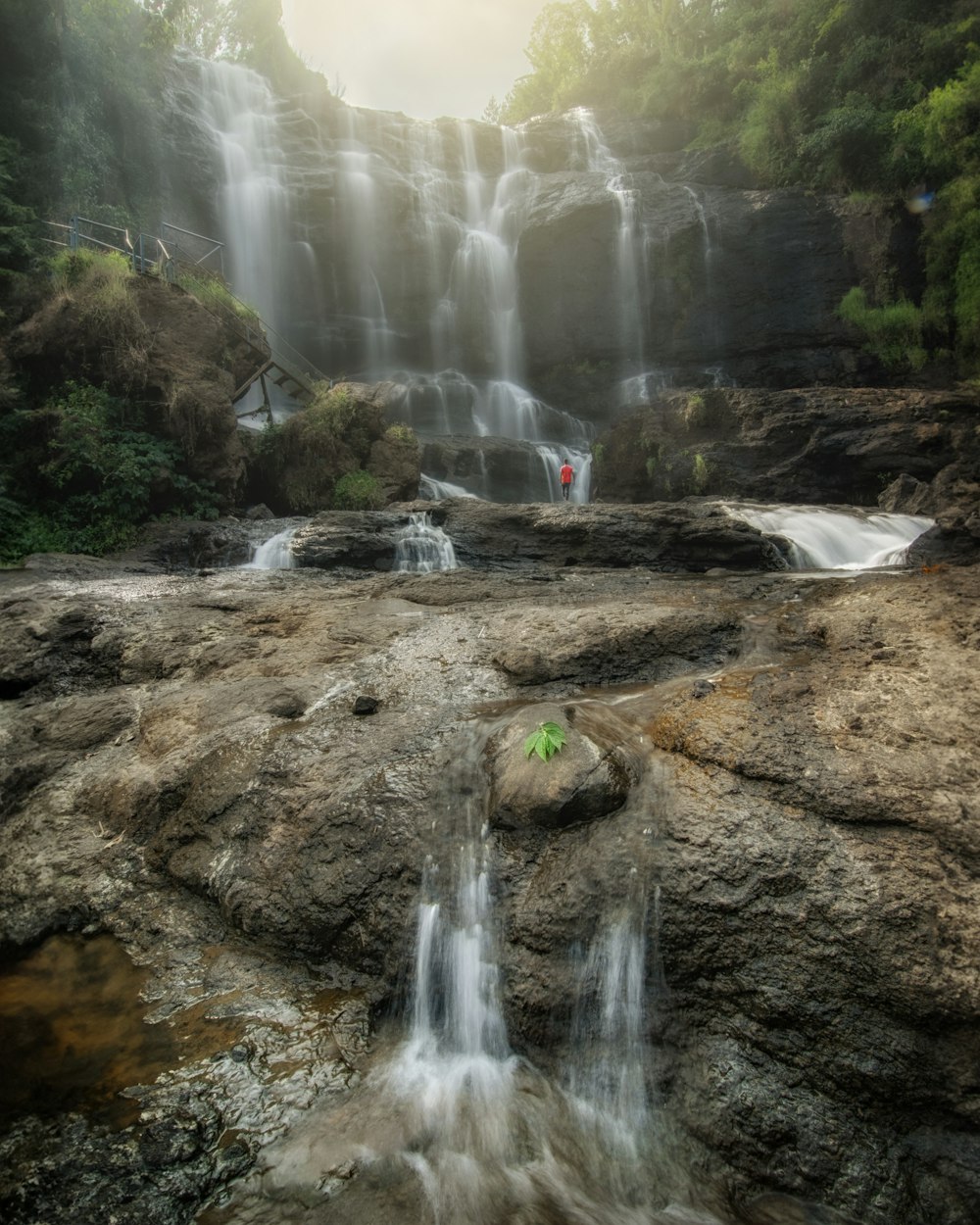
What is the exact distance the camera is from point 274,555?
1113 centimetres

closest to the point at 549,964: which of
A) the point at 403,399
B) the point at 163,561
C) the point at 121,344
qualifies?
the point at 163,561

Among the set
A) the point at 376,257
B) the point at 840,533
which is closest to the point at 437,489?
the point at 840,533

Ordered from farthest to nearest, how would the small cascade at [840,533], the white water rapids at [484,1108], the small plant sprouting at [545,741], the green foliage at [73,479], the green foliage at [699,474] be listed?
the green foliage at [699,474] → the green foliage at [73,479] → the small cascade at [840,533] → the small plant sprouting at [545,741] → the white water rapids at [484,1108]

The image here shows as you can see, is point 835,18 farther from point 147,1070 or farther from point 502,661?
point 147,1070

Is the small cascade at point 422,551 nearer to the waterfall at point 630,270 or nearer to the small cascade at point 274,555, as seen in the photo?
the small cascade at point 274,555

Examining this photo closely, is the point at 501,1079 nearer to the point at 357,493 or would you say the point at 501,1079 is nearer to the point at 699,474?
the point at 357,493

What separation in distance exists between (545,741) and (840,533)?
9.09 metres

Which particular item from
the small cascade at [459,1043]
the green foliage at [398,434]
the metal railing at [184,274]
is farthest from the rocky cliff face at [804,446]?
the small cascade at [459,1043]

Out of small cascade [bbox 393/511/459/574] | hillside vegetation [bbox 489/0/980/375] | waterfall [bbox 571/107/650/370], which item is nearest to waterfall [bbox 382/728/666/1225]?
small cascade [bbox 393/511/459/574]

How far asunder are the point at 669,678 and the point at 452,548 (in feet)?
21.2

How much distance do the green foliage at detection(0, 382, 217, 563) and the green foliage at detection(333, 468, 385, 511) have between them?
3341 mm

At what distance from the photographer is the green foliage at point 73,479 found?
12062mm

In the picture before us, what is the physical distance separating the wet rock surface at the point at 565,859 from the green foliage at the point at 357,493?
8.63 meters

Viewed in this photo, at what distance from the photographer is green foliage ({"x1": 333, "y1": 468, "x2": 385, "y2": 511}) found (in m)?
14.8
